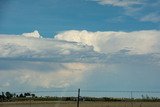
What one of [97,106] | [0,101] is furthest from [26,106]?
[97,106]

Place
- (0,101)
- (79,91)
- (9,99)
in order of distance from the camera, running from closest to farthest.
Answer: (79,91) → (0,101) → (9,99)

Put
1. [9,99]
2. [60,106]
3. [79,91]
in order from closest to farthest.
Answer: [79,91], [60,106], [9,99]

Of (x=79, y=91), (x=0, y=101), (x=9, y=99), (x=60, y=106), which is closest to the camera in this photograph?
(x=79, y=91)

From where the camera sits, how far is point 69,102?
108 ft

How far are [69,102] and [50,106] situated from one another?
175cm

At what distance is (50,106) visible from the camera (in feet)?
104

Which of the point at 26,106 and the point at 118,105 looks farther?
the point at 118,105

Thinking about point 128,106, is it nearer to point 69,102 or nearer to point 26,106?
point 69,102

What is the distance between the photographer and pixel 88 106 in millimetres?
32906

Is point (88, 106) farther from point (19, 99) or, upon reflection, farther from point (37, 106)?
point (19, 99)

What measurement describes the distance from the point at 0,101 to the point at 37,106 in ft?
10.9

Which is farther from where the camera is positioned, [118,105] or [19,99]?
[19,99]

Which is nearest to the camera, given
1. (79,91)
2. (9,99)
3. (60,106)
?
(79,91)

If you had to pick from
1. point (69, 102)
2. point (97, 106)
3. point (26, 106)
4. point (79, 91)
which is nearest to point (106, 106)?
point (97, 106)
